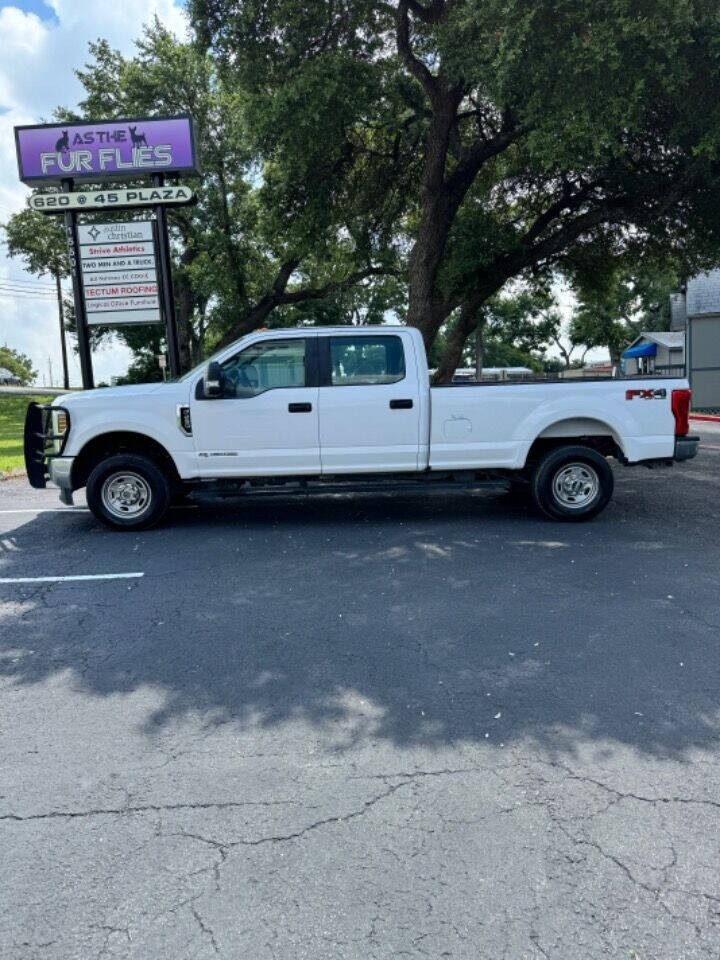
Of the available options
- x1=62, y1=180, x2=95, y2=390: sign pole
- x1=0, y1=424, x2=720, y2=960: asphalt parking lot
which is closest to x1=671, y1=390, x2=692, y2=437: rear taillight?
x1=0, y1=424, x2=720, y2=960: asphalt parking lot

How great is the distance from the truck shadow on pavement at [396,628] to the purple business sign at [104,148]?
23.1 ft

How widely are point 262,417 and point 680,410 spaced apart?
454cm

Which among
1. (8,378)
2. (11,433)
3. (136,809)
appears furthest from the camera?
(8,378)

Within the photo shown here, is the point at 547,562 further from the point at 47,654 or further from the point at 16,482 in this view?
the point at 16,482

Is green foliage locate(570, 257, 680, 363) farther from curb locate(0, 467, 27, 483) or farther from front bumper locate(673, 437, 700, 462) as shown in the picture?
curb locate(0, 467, 27, 483)

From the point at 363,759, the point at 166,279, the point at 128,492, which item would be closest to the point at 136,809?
the point at 363,759

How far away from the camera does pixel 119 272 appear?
1209 cm

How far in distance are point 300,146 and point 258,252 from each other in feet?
38.2

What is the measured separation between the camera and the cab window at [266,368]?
7578 millimetres

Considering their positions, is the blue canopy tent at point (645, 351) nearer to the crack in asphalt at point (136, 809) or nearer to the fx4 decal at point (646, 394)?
the fx4 decal at point (646, 394)

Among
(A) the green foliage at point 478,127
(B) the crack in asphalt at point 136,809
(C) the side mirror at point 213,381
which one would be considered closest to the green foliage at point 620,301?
(A) the green foliage at point 478,127

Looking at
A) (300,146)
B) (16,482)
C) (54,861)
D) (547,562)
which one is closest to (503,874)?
(54,861)

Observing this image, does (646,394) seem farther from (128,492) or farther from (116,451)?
(116,451)

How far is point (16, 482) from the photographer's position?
11953mm
